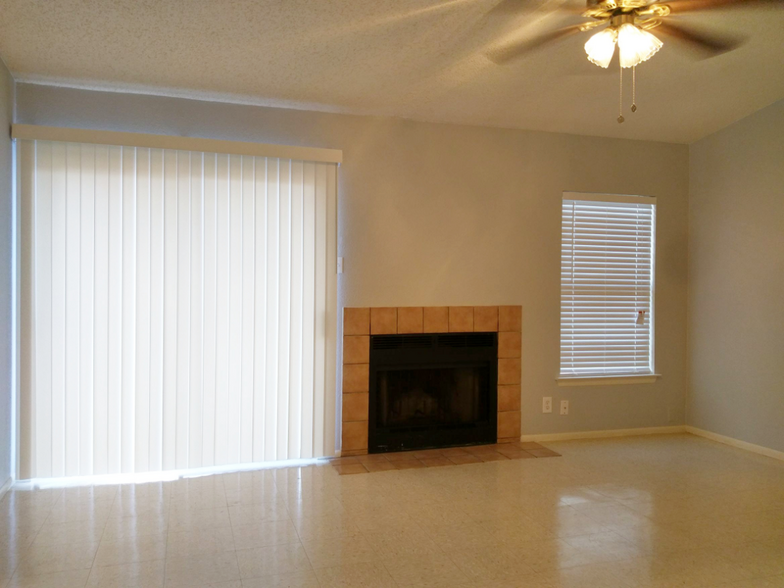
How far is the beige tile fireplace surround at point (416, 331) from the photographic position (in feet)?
14.1

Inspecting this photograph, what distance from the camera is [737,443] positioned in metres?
4.71

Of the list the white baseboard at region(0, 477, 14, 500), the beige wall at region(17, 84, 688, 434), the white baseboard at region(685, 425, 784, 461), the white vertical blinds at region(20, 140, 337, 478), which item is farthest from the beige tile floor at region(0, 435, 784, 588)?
the beige wall at region(17, 84, 688, 434)

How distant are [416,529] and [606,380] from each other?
2.47 metres

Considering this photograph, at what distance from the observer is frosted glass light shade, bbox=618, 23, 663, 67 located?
8.73 feet

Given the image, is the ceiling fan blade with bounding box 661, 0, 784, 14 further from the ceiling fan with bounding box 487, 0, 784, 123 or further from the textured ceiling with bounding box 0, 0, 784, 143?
the textured ceiling with bounding box 0, 0, 784, 143

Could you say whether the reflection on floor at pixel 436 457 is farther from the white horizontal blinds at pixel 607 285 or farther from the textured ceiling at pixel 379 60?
the textured ceiling at pixel 379 60

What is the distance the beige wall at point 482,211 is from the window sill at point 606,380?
44 millimetres

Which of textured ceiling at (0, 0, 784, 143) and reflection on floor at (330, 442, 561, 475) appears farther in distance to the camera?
reflection on floor at (330, 442, 561, 475)

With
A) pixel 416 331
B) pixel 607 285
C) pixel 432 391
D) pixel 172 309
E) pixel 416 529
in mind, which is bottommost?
pixel 416 529

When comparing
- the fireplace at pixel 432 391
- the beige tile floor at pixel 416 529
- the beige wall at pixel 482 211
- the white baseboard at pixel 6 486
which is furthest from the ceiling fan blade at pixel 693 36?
the white baseboard at pixel 6 486

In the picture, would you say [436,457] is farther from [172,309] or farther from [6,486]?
[6,486]

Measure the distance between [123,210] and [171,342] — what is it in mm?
821

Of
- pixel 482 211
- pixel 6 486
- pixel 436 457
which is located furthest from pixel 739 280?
pixel 6 486

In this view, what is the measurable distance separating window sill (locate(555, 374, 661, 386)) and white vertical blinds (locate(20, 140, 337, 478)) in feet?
6.00
